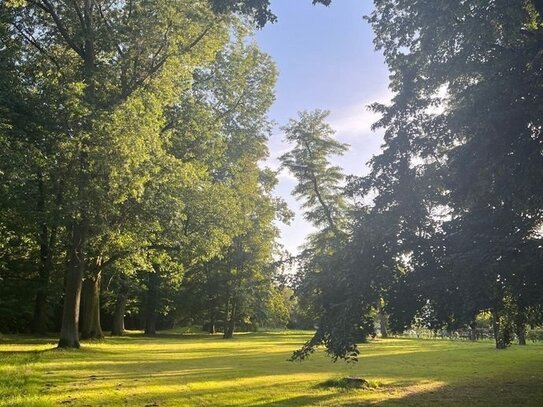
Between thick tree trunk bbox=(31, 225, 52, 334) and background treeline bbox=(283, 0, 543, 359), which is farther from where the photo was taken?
thick tree trunk bbox=(31, 225, 52, 334)

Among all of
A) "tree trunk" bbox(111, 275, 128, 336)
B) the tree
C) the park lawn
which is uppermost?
the tree

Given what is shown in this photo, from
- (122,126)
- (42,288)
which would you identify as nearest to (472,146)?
(122,126)

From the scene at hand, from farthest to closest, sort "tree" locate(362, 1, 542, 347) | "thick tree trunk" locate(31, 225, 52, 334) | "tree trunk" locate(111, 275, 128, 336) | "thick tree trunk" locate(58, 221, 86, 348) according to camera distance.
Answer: "tree trunk" locate(111, 275, 128, 336) → "thick tree trunk" locate(31, 225, 52, 334) → "thick tree trunk" locate(58, 221, 86, 348) → "tree" locate(362, 1, 542, 347)

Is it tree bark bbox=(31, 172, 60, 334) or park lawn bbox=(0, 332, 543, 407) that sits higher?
tree bark bbox=(31, 172, 60, 334)

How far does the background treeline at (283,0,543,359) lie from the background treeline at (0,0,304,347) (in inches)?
158

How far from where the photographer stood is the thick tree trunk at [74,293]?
21391mm

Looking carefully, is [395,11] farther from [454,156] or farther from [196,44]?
[196,44]

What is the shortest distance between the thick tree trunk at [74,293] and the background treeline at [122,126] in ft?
0.18

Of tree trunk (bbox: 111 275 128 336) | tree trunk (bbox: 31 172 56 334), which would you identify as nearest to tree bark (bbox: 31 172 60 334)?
tree trunk (bbox: 31 172 56 334)

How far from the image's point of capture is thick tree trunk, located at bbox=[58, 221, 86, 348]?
2139cm

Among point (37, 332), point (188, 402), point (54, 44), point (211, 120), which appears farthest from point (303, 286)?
point (37, 332)

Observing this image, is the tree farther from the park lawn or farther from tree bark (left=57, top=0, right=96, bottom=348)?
tree bark (left=57, top=0, right=96, bottom=348)

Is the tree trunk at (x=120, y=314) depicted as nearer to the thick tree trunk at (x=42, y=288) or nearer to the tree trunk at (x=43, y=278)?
the tree trunk at (x=43, y=278)

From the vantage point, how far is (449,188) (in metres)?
11.3
